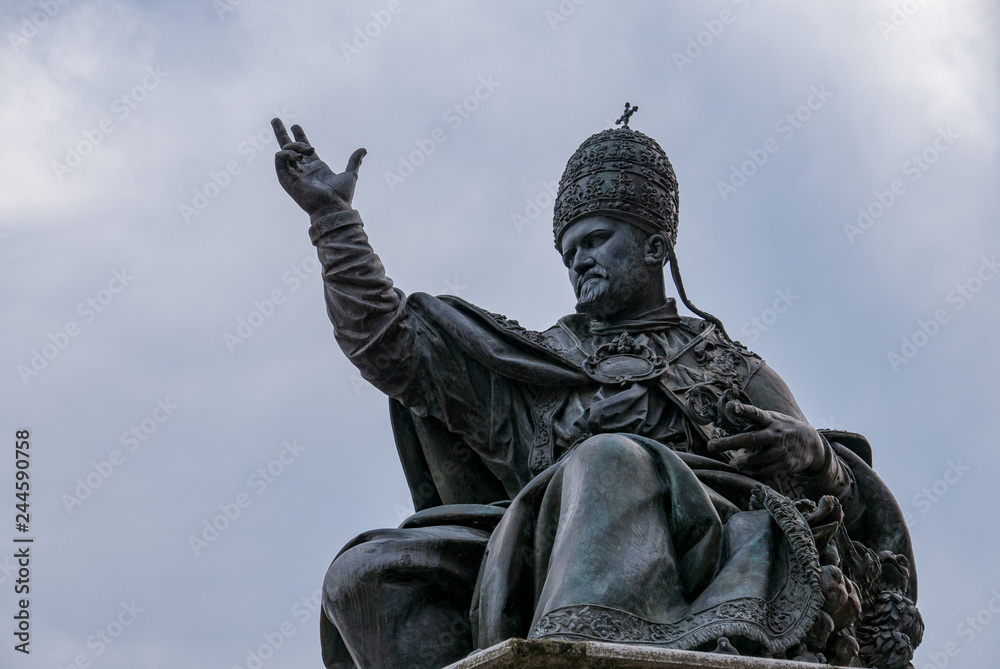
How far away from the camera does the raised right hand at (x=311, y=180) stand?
26.7 ft

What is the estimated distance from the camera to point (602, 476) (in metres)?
6.87

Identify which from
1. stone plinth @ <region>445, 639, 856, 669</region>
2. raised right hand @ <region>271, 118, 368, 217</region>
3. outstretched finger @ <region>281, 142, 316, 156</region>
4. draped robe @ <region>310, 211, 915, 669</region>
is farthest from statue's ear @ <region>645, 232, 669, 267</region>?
stone plinth @ <region>445, 639, 856, 669</region>

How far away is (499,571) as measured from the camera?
22.9 ft

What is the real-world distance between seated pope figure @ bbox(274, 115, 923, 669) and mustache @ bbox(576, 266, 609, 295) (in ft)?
0.05

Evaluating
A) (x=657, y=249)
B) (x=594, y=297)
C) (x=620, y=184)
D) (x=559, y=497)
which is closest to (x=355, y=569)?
(x=559, y=497)

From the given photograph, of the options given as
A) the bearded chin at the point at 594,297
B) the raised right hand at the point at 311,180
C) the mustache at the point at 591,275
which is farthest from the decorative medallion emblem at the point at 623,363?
the raised right hand at the point at 311,180

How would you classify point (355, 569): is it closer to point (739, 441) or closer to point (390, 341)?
point (390, 341)

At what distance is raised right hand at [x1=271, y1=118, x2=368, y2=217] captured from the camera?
8.15 m

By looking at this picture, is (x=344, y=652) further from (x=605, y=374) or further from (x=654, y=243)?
(x=654, y=243)

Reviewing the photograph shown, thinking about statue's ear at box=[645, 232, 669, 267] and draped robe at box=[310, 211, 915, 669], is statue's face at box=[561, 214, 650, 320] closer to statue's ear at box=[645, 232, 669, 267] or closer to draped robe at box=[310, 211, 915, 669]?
statue's ear at box=[645, 232, 669, 267]

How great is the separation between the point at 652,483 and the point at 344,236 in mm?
2113

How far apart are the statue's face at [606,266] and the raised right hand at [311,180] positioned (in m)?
1.28

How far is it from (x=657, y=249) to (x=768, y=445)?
1.54 meters

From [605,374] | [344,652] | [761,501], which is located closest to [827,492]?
[761,501]
